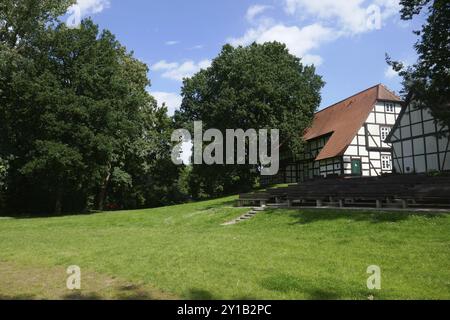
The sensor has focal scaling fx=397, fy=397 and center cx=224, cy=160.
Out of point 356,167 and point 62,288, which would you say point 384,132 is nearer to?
point 356,167

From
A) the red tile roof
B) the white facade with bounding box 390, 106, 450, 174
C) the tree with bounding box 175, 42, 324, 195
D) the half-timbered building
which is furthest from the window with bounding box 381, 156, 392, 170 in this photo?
the tree with bounding box 175, 42, 324, 195

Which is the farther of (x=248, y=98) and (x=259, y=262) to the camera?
(x=248, y=98)

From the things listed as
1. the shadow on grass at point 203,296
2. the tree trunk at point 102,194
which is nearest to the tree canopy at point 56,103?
the tree trunk at point 102,194

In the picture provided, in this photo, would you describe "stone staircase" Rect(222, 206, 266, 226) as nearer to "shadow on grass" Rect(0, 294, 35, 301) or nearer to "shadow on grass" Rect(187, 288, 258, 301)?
"shadow on grass" Rect(187, 288, 258, 301)

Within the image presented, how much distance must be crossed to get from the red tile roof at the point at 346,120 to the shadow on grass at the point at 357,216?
1882 centimetres

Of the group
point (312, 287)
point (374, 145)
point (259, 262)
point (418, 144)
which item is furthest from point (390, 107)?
point (312, 287)

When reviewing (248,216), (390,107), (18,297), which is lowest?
(18,297)

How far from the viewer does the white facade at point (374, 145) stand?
3612cm

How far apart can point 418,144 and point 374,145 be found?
5.79 m

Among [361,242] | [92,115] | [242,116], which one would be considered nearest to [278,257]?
[361,242]

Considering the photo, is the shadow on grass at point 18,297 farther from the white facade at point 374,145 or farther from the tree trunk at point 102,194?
the tree trunk at point 102,194

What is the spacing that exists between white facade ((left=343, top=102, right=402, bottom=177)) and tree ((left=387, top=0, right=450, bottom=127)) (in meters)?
13.5

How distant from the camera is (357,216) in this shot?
53.3ft
